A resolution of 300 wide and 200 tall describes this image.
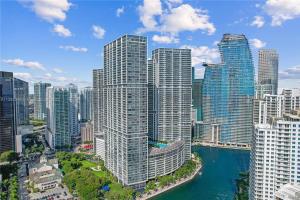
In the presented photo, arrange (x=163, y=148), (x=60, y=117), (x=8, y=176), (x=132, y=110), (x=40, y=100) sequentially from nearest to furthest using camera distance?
1. (x=132, y=110)
2. (x=8, y=176)
3. (x=163, y=148)
4. (x=60, y=117)
5. (x=40, y=100)

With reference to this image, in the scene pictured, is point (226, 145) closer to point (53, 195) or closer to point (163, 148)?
point (163, 148)

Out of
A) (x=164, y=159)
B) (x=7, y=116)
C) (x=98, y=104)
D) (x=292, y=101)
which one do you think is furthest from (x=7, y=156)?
(x=292, y=101)

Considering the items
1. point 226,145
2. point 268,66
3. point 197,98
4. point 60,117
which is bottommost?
point 226,145

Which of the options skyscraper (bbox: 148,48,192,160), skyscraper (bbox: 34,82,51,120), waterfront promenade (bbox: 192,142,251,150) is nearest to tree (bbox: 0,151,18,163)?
skyscraper (bbox: 148,48,192,160)

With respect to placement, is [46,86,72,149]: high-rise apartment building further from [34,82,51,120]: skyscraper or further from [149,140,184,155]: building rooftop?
[34,82,51,120]: skyscraper

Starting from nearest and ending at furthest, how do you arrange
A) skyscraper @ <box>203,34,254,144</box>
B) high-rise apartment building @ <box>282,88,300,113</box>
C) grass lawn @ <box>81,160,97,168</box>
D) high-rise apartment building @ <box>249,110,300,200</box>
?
high-rise apartment building @ <box>249,110,300,200</box> < grass lawn @ <box>81,160,97,168</box> < high-rise apartment building @ <box>282,88,300,113</box> < skyscraper @ <box>203,34,254,144</box>
